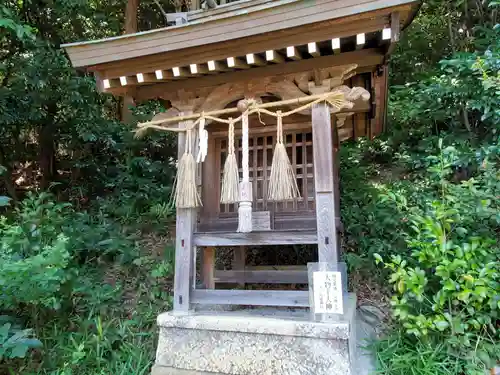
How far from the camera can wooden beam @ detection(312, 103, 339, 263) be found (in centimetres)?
316

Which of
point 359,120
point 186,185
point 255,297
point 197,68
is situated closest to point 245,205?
point 186,185

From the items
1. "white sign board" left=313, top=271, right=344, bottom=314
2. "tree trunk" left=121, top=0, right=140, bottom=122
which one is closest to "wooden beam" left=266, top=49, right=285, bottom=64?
"white sign board" left=313, top=271, right=344, bottom=314

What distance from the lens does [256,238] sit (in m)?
3.43

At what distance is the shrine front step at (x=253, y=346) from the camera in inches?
115

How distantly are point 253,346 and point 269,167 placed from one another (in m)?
1.80

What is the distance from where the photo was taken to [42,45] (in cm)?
643

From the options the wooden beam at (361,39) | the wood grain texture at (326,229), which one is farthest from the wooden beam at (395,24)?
the wood grain texture at (326,229)

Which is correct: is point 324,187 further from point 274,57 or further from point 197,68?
point 197,68

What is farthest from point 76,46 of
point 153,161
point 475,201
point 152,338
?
point 153,161

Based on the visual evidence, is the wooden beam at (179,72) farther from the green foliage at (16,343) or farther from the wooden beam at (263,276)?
the green foliage at (16,343)

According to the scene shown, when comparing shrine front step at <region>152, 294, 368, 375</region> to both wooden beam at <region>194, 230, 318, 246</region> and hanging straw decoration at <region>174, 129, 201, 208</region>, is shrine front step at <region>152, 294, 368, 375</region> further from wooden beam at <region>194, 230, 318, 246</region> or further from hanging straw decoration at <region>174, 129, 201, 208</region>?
hanging straw decoration at <region>174, 129, 201, 208</region>

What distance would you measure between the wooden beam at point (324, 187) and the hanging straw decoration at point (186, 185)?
1132mm

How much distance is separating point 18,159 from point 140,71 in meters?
6.24

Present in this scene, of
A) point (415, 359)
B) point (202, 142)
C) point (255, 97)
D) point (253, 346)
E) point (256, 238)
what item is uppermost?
point (255, 97)
